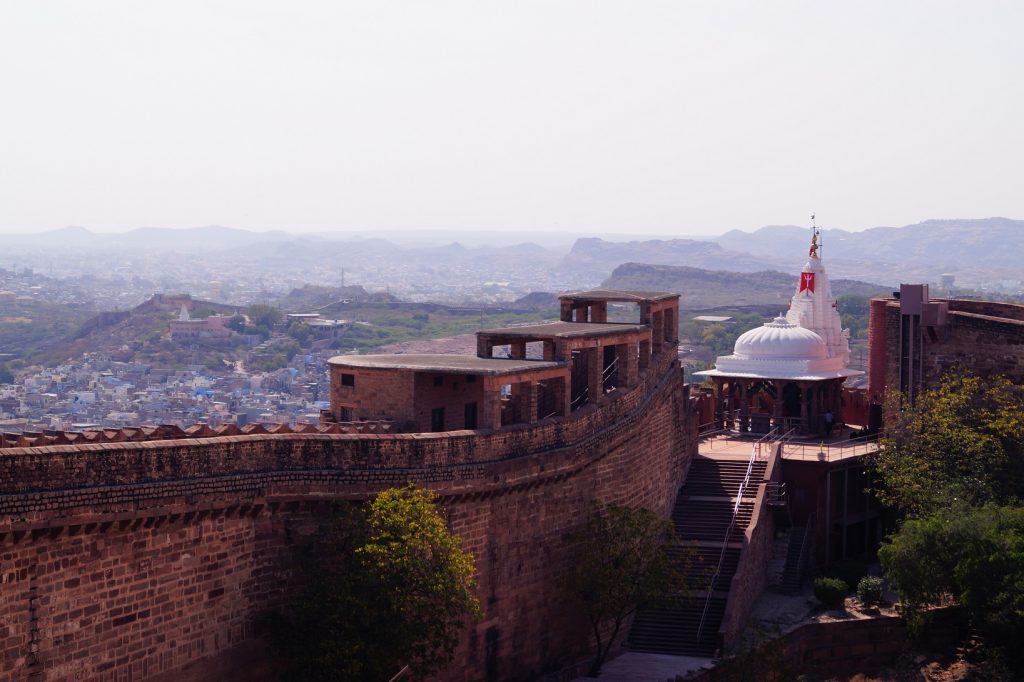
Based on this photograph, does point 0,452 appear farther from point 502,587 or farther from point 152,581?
point 502,587

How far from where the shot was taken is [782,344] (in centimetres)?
4172

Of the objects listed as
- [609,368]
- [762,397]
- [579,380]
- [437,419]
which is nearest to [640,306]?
[609,368]

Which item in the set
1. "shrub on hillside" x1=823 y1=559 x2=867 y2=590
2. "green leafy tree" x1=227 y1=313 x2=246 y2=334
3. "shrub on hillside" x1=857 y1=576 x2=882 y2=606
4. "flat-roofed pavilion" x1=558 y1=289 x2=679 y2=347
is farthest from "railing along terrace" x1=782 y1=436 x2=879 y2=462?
"green leafy tree" x1=227 y1=313 x2=246 y2=334

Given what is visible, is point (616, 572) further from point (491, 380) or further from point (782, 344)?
point (782, 344)

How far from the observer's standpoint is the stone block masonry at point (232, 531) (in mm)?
20406

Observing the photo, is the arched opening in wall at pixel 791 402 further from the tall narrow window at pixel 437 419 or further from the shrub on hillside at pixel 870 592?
the tall narrow window at pixel 437 419

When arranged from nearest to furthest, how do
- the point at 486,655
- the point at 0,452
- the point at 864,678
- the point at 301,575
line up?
the point at 0,452 < the point at 301,575 < the point at 486,655 < the point at 864,678

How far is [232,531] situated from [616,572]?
8457 mm

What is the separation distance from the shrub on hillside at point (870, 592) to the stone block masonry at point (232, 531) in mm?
5533

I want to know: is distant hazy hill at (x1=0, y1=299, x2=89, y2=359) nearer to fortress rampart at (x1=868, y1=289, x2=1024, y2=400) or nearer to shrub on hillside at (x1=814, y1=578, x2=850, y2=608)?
fortress rampart at (x1=868, y1=289, x2=1024, y2=400)

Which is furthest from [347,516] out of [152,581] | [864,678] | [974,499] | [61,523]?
[974,499]

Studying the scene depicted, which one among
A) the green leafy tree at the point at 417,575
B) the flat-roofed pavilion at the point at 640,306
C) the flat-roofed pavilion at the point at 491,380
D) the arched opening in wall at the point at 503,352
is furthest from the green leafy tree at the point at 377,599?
the flat-roofed pavilion at the point at 640,306

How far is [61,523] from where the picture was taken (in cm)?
2053

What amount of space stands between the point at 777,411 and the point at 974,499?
9336mm
